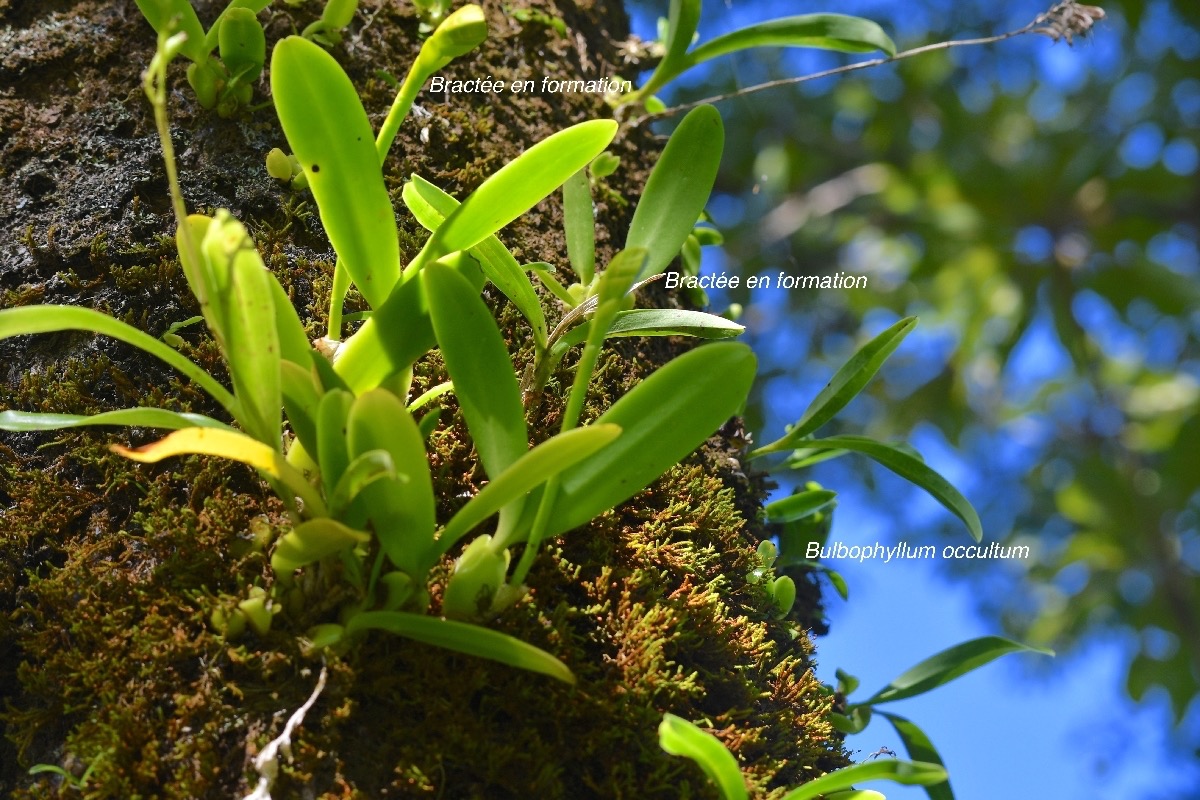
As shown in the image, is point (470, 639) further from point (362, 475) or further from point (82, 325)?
point (82, 325)

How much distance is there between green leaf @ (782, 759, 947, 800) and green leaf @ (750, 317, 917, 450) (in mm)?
413

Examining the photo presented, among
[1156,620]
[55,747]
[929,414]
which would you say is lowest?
[1156,620]

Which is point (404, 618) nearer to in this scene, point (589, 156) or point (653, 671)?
point (653, 671)

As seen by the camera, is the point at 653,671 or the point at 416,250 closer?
the point at 653,671

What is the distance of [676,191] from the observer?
3.06 ft

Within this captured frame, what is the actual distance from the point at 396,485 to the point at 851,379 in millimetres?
545

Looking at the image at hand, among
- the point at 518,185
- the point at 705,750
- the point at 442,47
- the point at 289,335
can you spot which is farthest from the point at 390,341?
the point at 705,750

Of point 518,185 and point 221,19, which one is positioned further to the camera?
point 221,19

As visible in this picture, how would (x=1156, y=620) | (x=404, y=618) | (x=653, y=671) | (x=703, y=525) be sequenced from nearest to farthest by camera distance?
1. (x=404, y=618)
2. (x=653, y=671)
3. (x=703, y=525)
4. (x=1156, y=620)

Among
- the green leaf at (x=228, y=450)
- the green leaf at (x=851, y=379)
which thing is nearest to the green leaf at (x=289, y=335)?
the green leaf at (x=228, y=450)

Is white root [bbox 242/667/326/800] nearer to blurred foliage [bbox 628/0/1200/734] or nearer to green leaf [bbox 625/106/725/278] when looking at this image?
green leaf [bbox 625/106/725/278]

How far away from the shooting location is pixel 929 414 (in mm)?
5000

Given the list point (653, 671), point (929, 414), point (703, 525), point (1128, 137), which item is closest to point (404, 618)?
point (653, 671)

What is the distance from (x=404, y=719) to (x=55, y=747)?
0.27m
